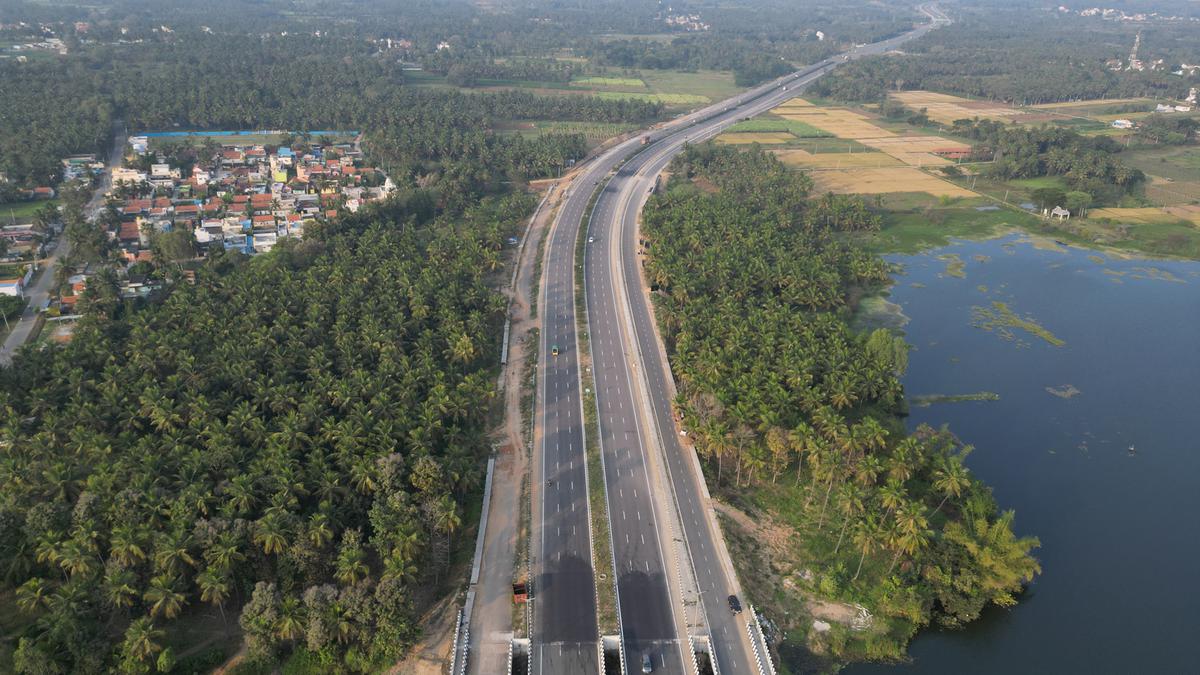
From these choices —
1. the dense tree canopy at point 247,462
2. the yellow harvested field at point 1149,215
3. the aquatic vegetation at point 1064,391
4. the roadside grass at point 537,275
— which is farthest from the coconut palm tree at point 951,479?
the yellow harvested field at point 1149,215

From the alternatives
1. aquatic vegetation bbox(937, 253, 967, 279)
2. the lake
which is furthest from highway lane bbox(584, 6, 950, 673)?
aquatic vegetation bbox(937, 253, 967, 279)

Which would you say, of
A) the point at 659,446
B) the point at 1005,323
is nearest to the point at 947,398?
the point at 1005,323

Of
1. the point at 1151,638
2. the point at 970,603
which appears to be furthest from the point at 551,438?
the point at 1151,638

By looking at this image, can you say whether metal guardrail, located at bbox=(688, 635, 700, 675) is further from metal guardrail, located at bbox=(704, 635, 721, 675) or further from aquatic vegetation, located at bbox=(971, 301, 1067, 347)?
aquatic vegetation, located at bbox=(971, 301, 1067, 347)

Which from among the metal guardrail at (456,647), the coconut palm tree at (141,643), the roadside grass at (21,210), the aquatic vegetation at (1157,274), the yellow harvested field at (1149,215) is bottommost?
the metal guardrail at (456,647)

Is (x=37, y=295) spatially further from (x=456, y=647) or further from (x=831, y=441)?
(x=831, y=441)

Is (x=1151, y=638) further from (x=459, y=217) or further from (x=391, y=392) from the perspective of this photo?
(x=459, y=217)

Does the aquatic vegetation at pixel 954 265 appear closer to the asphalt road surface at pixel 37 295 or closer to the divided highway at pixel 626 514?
the divided highway at pixel 626 514
